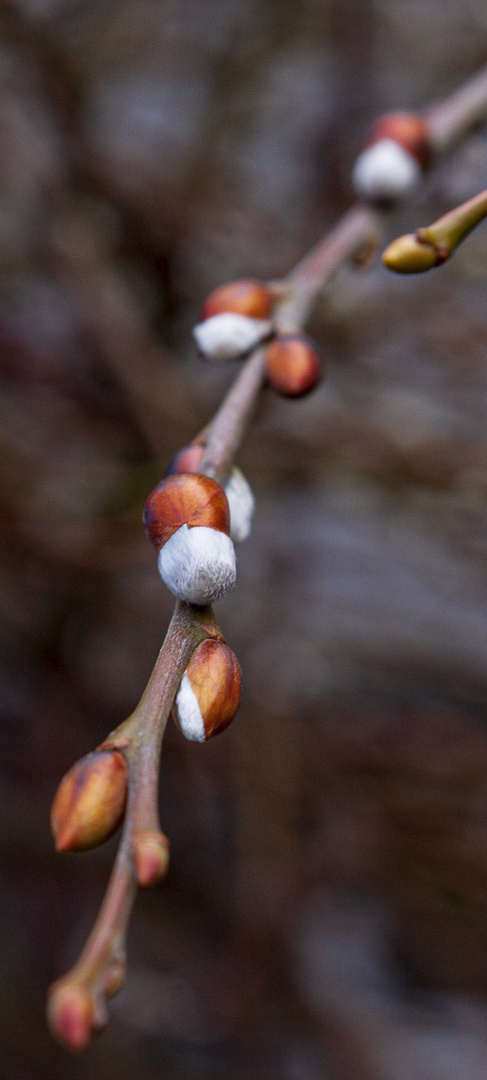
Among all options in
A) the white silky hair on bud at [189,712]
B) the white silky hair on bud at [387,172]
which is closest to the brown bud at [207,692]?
the white silky hair on bud at [189,712]

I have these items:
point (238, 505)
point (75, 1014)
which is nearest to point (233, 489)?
point (238, 505)

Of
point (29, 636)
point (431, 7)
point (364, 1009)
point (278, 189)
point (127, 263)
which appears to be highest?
point (431, 7)

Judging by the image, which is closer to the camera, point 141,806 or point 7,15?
point 141,806

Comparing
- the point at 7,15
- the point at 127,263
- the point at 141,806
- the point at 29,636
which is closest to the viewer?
the point at 141,806

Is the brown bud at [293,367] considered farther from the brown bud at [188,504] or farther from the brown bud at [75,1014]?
the brown bud at [75,1014]

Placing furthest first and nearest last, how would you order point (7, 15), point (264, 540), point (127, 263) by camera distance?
1. point (264, 540)
2. point (127, 263)
3. point (7, 15)

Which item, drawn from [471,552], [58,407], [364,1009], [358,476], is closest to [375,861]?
[364,1009]

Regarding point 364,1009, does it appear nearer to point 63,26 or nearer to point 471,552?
point 471,552

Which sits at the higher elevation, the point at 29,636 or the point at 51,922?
the point at 29,636
